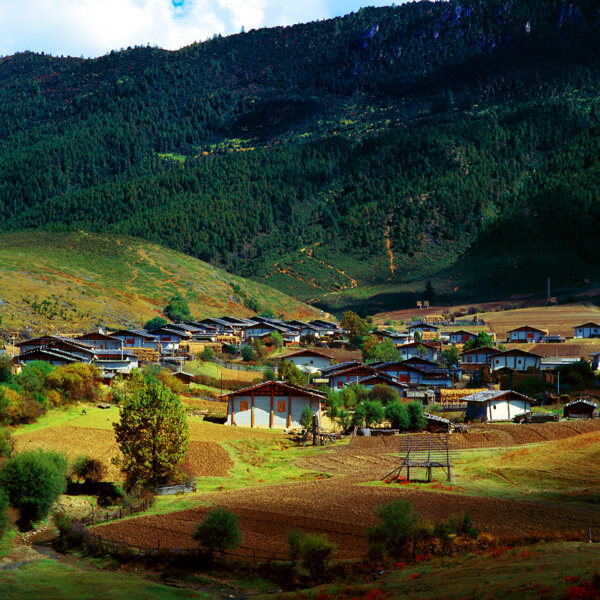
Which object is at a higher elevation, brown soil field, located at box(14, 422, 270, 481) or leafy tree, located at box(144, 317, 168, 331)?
leafy tree, located at box(144, 317, 168, 331)

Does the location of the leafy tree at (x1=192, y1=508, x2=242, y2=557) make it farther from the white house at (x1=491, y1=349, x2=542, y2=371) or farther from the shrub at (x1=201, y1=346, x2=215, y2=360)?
the shrub at (x1=201, y1=346, x2=215, y2=360)

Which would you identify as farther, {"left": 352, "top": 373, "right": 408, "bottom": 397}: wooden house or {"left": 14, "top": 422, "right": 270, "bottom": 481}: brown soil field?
{"left": 352, "top": 373, "right": 408, "bottom": 397}: wooden house

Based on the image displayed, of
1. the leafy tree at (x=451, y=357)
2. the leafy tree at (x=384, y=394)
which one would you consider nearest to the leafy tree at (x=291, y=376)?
the leafy tree at (x=384, y=394)

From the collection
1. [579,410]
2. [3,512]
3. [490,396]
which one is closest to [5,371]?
[3,512]

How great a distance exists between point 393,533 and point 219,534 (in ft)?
21.2

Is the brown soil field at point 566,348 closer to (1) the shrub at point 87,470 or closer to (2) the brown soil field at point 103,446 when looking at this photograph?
(2) the brown soil field at point 103,446

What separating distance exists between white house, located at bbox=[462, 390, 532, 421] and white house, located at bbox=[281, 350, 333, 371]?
33.1 meters

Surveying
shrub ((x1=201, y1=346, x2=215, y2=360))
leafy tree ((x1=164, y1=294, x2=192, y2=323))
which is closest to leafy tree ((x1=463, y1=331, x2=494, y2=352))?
shrub ((x1=201, y1=346, x2=215, y2=360))

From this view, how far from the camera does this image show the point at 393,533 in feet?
111

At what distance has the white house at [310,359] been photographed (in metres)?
106

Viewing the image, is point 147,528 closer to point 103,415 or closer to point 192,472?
point 192,472

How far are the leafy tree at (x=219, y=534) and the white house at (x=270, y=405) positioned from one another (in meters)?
35.2

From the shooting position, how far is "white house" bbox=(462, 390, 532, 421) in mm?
73375

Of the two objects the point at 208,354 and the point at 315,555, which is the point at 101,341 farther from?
the point at 315,555
